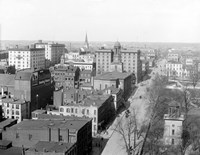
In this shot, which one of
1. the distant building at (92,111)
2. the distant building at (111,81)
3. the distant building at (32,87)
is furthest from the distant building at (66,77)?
the distant building at (92,111)

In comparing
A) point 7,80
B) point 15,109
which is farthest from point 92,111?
point 7,80

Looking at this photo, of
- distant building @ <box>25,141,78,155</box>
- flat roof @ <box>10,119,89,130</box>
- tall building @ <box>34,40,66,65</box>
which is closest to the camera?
distant building @ <box>25,141,78,155</box>

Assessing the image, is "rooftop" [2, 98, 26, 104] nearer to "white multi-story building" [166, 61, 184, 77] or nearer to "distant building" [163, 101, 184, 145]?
"distant building" [163, 101, 184, 145]

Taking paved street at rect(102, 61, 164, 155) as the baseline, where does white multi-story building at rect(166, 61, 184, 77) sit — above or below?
above

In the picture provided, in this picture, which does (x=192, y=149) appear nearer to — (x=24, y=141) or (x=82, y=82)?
(x=24, y=141)

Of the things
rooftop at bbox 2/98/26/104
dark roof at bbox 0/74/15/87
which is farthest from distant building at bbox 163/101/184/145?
dark roof at bbox 0/74/15/87

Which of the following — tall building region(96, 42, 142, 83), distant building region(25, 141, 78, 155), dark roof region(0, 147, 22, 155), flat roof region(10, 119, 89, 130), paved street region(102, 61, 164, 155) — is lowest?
paved street region(102, 61, 164, 155)

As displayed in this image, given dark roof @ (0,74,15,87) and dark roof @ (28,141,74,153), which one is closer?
dark roof @ (28,141,74,153)

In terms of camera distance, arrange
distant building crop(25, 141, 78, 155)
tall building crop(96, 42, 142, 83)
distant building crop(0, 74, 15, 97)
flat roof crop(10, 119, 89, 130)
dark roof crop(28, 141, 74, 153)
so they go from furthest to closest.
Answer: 1. tall building crop(96, 42, 142, 83)
2. distant building crop(0, 74, 15, 97)
3. flat roof crop(10, 119, 89, 130)
4. dark roof crop(28, 141, 74, 153)
5. distant building crop(25, 141, 78, 155)
